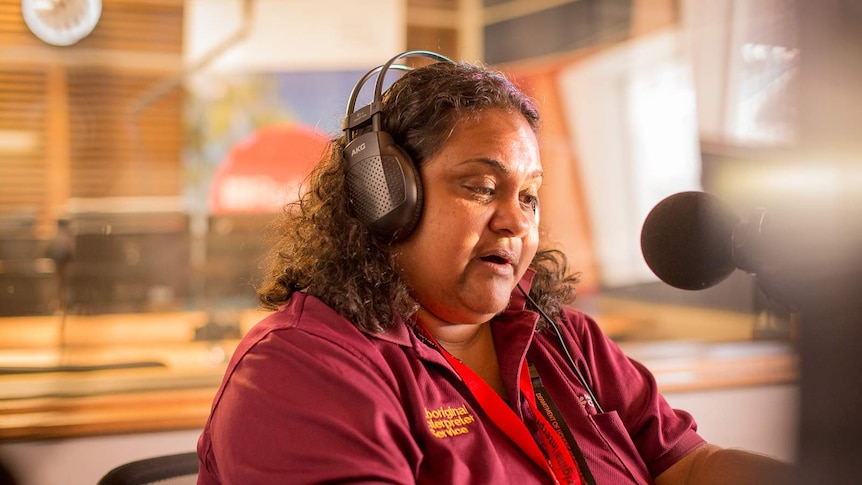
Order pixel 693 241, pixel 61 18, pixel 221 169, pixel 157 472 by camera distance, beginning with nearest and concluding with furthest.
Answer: pixel 693 241
pixel 157 472
pixel 61 18
pixel 221 169

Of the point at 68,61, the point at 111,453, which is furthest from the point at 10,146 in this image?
the point at 111,453

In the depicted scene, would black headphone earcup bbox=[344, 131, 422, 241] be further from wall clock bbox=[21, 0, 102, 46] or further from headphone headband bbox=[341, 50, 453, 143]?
wall clock bbox=[21, 0, 102, 46]

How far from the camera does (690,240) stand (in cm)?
80

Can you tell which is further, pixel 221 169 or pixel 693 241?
pixel 221 169

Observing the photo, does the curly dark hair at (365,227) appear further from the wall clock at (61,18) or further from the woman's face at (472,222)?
the wall clock at (61,18)

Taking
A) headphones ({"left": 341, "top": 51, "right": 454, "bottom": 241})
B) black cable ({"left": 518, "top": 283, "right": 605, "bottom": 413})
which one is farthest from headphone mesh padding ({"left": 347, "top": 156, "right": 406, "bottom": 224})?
black cable ({"left": 518, "top": 283, "right": 605, "bottom": 413})

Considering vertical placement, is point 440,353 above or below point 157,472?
above

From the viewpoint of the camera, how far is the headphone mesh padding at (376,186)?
39.4 inches

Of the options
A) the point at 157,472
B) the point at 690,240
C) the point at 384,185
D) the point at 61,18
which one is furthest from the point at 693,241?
the point at 61,18

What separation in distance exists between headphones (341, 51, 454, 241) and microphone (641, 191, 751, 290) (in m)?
0.30

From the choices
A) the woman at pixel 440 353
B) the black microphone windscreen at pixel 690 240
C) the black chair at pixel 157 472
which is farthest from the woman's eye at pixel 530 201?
the black chair at pixel 157 472

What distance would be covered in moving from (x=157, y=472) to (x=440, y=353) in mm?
455

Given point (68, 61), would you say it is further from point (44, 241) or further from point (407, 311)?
point (407, 311)

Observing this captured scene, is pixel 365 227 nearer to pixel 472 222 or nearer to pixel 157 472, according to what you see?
pixel 472 222
